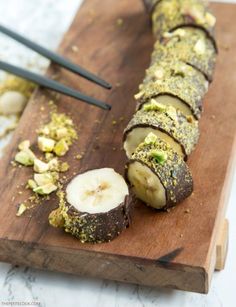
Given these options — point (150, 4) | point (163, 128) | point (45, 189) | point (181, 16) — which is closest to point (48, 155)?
point (45, 189)

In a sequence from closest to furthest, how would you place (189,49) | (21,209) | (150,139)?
(150,139) < (21,209) < (189,49)

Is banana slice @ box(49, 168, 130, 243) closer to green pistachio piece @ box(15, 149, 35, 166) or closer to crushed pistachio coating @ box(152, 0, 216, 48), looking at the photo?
green pistachio piece @ box(15, 149, 35, 166)

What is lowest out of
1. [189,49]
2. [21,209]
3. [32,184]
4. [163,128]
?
[21,209]

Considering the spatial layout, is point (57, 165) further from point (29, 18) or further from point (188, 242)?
point (29, 18)

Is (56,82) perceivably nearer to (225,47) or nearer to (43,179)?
(43,179)

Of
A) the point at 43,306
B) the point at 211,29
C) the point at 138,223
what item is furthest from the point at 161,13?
the point at 43,306

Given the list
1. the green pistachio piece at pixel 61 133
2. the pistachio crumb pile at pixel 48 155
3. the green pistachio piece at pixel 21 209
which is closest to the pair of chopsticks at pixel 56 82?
the pistachio crumb pile at pixel 48 155

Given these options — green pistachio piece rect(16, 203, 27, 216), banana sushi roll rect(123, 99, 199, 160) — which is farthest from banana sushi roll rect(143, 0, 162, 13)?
green pistachio piece rect(16, 203, 27, 216)
